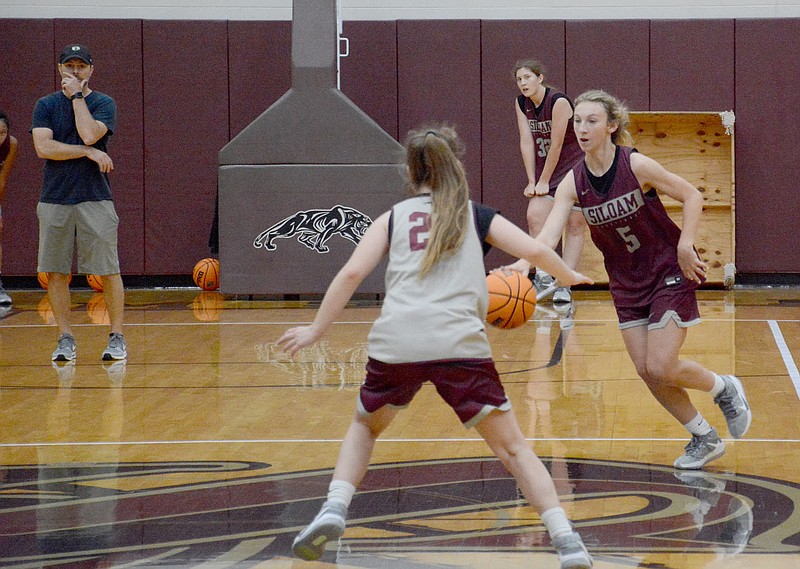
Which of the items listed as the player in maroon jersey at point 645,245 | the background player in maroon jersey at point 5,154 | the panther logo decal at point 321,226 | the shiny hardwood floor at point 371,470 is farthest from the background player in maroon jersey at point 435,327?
the background player in maroon jersey at point 5,154

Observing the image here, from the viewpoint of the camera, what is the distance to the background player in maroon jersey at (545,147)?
362 inches

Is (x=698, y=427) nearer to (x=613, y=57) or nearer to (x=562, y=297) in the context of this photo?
(x=562, y=297)

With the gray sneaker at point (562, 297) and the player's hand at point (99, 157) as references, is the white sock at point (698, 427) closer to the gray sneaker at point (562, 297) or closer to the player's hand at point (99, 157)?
the player's hand at point (99, 157)

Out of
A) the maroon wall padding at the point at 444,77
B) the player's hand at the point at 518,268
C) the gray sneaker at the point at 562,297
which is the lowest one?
the gray sneaker at the point at 562,297

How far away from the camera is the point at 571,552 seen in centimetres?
324

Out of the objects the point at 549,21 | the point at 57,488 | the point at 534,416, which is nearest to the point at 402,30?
the point at 549,21

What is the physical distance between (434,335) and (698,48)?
9292mm

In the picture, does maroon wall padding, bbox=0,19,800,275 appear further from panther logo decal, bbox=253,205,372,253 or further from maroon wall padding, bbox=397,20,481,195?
panther logo decal, bbox=253,205,372,253

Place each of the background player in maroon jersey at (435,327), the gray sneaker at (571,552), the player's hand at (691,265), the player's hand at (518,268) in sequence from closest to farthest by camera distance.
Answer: the gray sneaker at (571,552)
the background player in maroon jersey at (435,327)
the player's hand at (518,268)
the player's hand at (691,265)

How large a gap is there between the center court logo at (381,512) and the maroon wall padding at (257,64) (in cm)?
780

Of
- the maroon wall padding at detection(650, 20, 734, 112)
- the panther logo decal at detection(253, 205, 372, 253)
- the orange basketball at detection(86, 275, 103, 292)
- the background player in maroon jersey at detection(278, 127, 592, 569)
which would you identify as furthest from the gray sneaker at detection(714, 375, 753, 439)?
the orange basketball at detection(86, 275, 103, 292)

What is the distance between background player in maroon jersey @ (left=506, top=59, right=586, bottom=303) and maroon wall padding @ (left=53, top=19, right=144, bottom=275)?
443cm

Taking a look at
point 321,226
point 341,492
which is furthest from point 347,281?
point 321,226

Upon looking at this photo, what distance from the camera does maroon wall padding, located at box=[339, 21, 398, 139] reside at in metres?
12.0
